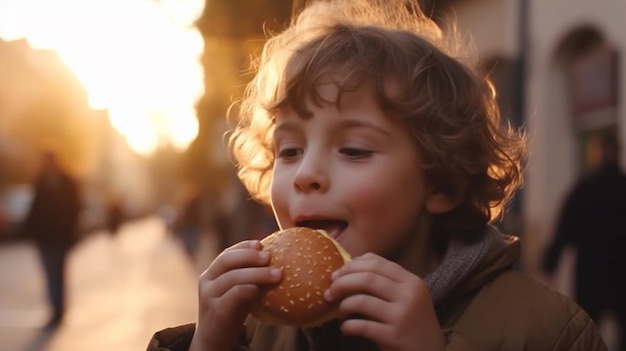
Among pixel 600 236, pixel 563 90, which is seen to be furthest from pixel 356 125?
pixel 563 90

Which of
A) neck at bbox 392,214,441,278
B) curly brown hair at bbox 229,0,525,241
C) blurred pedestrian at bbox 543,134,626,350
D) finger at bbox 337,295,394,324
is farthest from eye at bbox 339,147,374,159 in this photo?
blurred pedestrian at bbox 543,134,626,350

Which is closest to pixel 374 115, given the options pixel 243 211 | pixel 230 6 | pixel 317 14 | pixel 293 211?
pixel 293 211

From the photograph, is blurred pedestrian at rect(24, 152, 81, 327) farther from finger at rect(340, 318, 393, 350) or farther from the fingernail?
finger at rect(340, 318, 393, 350)

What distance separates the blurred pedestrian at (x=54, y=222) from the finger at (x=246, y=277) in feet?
32.8

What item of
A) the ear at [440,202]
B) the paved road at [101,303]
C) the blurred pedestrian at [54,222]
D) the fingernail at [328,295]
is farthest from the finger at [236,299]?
the blurred pedestrian at [54,222]

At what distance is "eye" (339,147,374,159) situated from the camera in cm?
217

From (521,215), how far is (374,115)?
943 centimetres

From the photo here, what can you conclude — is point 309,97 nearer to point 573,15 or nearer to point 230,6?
point 573,15

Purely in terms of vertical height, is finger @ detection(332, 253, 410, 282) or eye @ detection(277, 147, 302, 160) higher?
eye @ detection(277, 147, 302, 160)

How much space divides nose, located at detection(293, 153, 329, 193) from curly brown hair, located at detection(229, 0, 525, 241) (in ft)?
0.45

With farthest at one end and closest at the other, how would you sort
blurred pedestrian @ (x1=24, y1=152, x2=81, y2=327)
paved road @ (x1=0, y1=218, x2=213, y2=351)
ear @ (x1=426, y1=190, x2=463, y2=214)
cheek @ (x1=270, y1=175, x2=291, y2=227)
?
blurred pedestrian @ (x1=24, y1=152, x2=81, y2=327), paved road @ (x1=0, y1=218, x2=213, y2=351), ear @ (x1=426, y1=190, x2=463, y2=214), cheek @ (x1=270, y1=175, x2=291, y2=227)

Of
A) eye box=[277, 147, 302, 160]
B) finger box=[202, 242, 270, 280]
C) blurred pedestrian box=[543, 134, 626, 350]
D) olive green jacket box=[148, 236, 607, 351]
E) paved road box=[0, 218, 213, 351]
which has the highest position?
eye box=[277, 147, 302, 160]

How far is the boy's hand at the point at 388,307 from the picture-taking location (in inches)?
75.6

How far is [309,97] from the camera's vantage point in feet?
7.29
